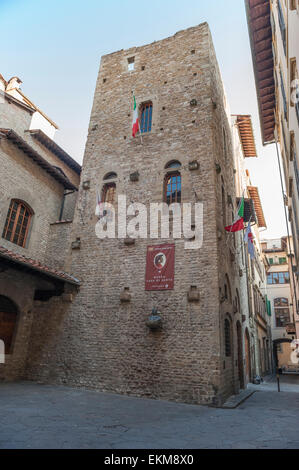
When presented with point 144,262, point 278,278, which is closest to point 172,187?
point 144,262

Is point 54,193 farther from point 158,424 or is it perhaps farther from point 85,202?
point 158,424

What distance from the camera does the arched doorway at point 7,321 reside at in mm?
10273

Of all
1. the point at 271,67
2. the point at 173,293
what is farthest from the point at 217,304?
the point at 271,67

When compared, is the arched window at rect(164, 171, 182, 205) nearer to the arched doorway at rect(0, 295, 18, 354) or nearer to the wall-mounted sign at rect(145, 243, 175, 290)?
the wall-mounted sign at rect(145, 243, 175, 290)

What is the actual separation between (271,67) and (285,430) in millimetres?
13787

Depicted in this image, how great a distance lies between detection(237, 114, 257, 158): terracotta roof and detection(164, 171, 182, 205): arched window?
1025 centimetres

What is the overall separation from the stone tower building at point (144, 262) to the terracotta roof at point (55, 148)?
8.08ft

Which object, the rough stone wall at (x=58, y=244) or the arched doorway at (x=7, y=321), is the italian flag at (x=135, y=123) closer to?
the rough stone wall at (x=58, y=244)

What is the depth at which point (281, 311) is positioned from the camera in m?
31.3

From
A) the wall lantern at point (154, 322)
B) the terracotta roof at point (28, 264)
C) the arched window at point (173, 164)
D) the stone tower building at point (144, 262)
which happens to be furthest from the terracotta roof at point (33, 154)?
the wall lantern at point (154, 322)

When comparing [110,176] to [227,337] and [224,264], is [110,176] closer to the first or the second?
[224,264]

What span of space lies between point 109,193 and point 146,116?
3898mm

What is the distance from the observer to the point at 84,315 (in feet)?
35.0

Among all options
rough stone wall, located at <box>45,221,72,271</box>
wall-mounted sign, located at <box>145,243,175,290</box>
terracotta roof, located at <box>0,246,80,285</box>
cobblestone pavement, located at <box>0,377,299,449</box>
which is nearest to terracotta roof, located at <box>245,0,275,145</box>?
wall-mounted sign, located at <box>145,243,175,290</box>
